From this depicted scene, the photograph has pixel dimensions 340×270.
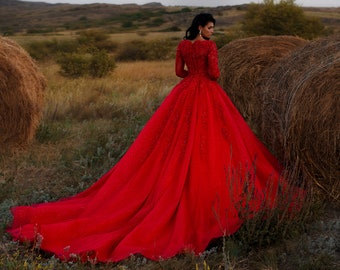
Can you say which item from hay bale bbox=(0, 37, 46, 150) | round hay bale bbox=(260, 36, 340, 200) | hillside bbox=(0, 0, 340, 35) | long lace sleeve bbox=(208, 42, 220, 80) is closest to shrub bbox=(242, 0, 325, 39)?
hay bale bbox=(0, 37, 46, 150)

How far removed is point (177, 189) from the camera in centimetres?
422

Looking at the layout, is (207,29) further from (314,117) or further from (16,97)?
(16,97)

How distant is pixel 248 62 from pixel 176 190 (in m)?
3.83

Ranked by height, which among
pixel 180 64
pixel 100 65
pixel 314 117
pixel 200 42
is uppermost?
pixel 200 42

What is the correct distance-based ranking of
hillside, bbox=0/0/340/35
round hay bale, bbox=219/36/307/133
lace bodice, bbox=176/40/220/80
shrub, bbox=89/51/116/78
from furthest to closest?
1. hillside, bbox=0/0/340/35
2. shrub, bbox=89/51/116/78
3. round hay bale, bbox=219/36/307/133
4. lace bodice, bbox=176/40/220/80

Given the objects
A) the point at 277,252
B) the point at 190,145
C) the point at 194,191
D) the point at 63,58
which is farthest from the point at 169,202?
the point at 63,58

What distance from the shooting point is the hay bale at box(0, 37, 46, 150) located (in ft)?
21.8

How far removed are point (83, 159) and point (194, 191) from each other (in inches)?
92.4

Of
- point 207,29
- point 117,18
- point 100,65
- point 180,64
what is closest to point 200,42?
point 207,29

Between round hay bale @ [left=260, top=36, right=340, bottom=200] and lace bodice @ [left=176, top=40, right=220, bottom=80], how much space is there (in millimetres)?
776

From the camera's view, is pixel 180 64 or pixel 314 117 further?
pixel 180 64

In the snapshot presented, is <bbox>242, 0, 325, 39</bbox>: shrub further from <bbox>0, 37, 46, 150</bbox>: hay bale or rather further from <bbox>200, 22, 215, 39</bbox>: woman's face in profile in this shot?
<bbox>200, 22, 215, 39</bbox>: woman's face in profile

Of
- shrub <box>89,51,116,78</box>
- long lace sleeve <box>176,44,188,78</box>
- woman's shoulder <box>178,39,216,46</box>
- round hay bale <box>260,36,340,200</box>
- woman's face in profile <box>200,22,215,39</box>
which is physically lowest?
shrub <box>89,51,116,78</box>

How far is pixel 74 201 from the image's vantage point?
15.7 feet
